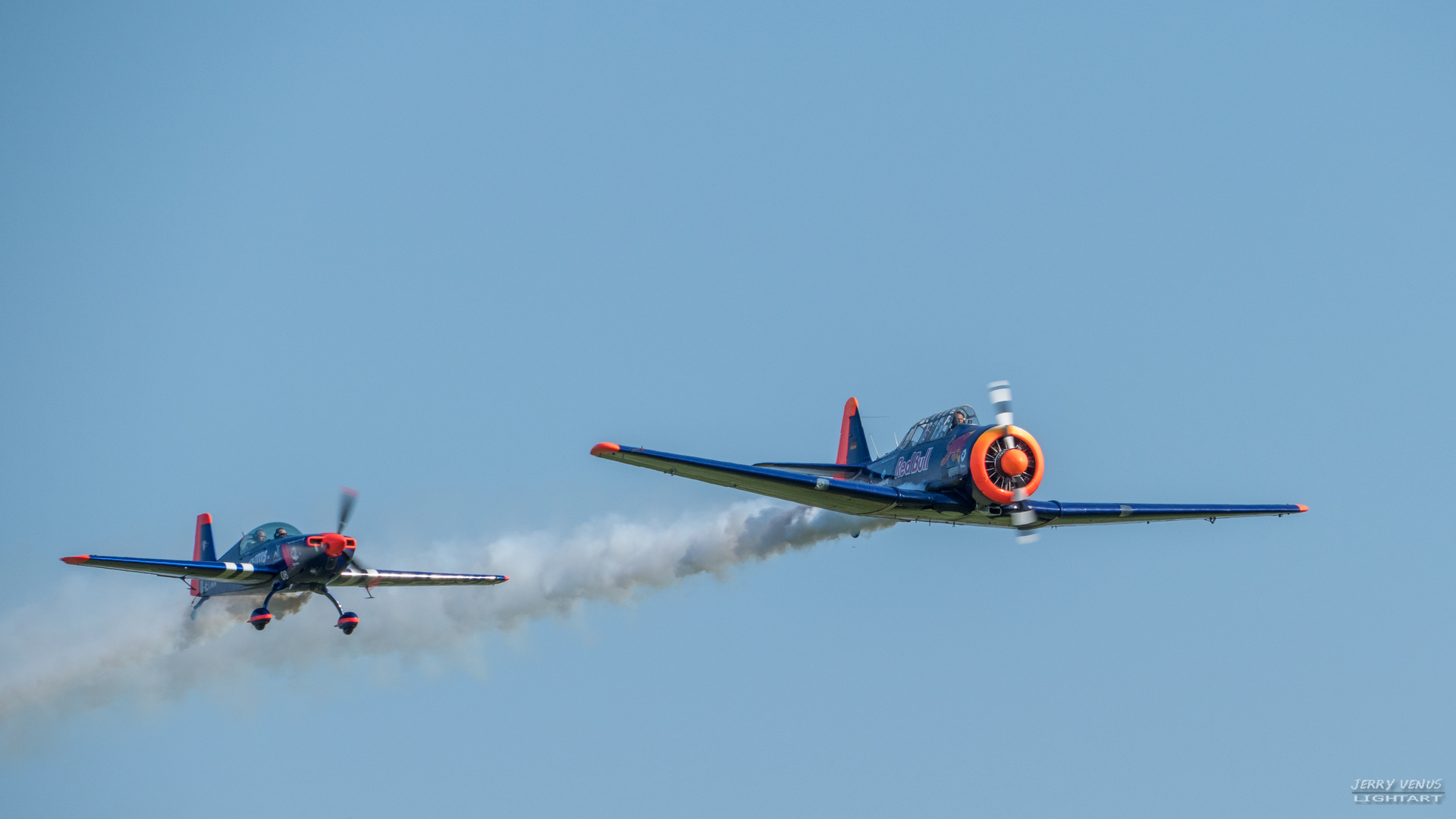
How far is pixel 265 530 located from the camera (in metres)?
39.6

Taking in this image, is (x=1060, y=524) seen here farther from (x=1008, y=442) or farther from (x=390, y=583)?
(x=390, y=583)

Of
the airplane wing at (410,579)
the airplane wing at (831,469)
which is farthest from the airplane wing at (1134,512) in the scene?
the airplane wing at (410,579)

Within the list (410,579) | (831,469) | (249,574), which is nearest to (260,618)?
(249,574)

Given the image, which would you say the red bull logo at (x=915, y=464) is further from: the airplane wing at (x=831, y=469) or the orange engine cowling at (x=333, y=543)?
the orange engine cowling at (x=333, y=543)

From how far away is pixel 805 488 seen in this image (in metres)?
31.7

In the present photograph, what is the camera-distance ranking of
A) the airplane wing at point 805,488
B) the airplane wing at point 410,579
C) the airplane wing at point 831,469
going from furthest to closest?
1. the airplane wing at point 410,579
2. the airplane wing at point 831,469
3. the airplane wing at point 805,488

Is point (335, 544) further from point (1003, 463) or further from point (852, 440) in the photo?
point (1003, 463)

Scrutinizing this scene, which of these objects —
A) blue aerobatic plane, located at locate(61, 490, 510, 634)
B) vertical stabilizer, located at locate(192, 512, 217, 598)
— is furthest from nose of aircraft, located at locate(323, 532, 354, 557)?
vertical stabilizer, located at locate(192, 512, 217, 598)

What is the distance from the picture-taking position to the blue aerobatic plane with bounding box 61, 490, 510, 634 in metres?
37.6

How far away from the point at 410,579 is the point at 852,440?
1244 cm

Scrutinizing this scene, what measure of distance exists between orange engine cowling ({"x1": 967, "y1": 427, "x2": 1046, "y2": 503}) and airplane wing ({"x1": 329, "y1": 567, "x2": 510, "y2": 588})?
645 inches

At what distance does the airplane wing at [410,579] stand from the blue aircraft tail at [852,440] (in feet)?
33.3

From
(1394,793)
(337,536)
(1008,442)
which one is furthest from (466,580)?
(1394,793)

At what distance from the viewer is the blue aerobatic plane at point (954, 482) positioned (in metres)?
30.7
